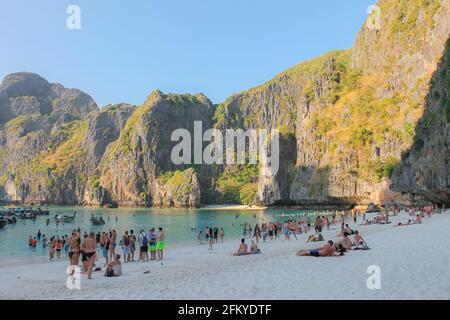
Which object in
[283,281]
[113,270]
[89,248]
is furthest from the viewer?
[113,270]

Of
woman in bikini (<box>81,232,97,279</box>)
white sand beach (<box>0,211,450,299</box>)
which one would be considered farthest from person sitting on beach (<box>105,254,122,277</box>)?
woman in bikini (<box>81,232,97,279</box>)

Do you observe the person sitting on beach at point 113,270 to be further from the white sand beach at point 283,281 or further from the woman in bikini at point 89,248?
the woman in bikini at point 89,248

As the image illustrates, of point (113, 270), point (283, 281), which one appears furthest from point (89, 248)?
point (283, 281)

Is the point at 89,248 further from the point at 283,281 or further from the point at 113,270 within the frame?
the point at 283,281

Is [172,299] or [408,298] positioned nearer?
[408,298]

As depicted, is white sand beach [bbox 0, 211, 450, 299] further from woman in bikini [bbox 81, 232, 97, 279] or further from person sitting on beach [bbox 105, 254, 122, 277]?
woman in bikini [bbox 81, 232, 97, 279]

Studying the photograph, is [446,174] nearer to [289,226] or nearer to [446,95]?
[446,95]

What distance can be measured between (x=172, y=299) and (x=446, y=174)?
66.1 meters

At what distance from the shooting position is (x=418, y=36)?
349ft

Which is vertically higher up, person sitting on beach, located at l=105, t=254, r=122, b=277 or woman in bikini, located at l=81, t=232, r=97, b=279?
woman in bikini, located at l=81, t=232, r=97, b=279

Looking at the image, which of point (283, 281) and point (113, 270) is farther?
point (113, 270)

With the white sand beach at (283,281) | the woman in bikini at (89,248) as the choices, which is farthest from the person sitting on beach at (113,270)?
the woman in bikini at (89,248)

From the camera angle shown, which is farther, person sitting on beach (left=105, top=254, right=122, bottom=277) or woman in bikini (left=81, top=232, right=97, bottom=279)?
person sitting on beach (left=105, top=254, right=122, bottom=277)
